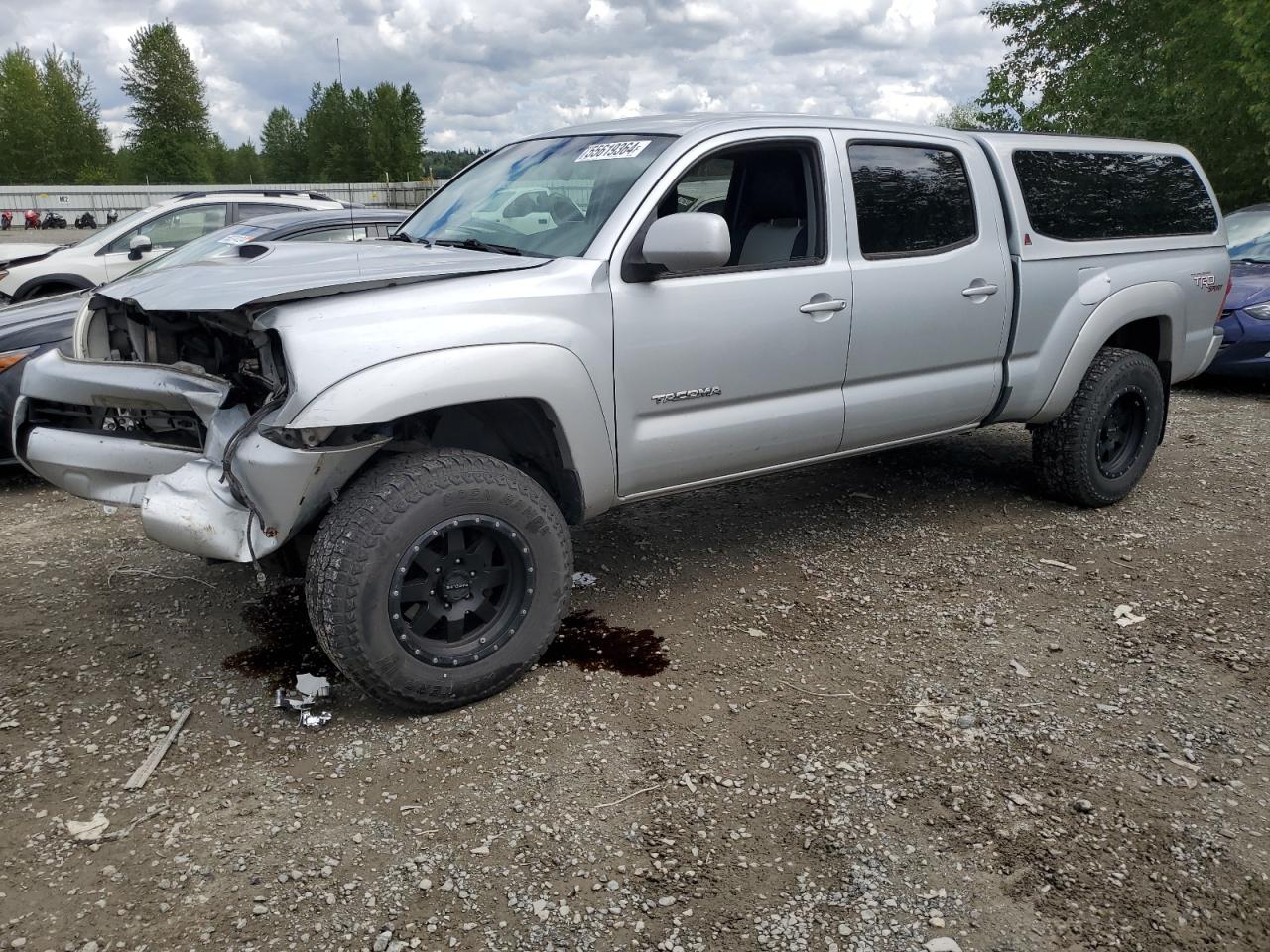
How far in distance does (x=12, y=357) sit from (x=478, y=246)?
3318 millimetres

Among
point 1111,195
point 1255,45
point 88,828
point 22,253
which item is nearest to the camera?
point 88,828

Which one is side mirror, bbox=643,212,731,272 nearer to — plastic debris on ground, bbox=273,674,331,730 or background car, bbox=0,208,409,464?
background car, bbox=0,208,409,464

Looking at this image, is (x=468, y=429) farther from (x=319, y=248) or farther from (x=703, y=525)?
(x=703, y=525)

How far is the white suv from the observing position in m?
8.82

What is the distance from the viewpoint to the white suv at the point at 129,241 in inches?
347

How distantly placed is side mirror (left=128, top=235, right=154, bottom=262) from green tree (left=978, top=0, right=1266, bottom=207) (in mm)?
12803

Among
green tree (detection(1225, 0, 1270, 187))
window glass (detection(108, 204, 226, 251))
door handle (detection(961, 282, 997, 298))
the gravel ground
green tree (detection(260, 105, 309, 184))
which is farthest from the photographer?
green tree (detection(260, 105, 309, 184))

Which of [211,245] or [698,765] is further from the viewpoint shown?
[211,245]

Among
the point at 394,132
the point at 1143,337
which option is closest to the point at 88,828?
the point at 1143,337

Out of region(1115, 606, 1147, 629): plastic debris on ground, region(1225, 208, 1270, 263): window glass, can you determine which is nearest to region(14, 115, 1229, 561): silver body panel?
region(1115, 606, 1147, 629): plastic debris on ground

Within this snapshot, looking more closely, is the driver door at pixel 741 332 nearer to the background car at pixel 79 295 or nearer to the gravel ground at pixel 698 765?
the gravel ground at pixel 698 765

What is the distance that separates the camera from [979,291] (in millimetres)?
4496

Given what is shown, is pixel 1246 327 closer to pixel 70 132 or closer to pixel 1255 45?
pixel 1255 45

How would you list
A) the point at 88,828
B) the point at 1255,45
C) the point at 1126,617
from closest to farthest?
the point at 88,828 → the point at 1126,617 → the point at 1255,45
